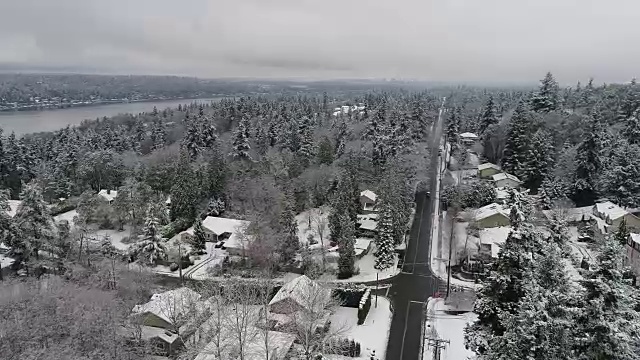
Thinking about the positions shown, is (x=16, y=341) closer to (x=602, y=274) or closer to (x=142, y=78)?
(x=602, y=274)

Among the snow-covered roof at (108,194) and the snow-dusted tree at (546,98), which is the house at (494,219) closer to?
the snow-dusted tree at (546,98)

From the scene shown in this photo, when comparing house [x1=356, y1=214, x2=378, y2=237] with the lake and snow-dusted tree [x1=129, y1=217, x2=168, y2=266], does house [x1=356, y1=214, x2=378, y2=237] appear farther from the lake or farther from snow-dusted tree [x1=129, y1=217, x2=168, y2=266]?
the lake

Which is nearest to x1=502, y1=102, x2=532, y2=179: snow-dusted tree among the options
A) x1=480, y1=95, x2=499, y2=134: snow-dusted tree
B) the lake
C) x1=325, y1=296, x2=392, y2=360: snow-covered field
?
x1=480, y1=95, x2=499, y2=134: snow-dusted tree

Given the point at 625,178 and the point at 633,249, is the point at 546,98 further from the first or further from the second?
the point at 633,249

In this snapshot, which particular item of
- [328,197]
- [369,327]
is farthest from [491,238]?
[328,197]

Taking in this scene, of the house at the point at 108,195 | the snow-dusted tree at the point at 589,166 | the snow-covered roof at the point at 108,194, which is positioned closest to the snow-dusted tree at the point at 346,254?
the snow-dusted tree at the point at 589,166
